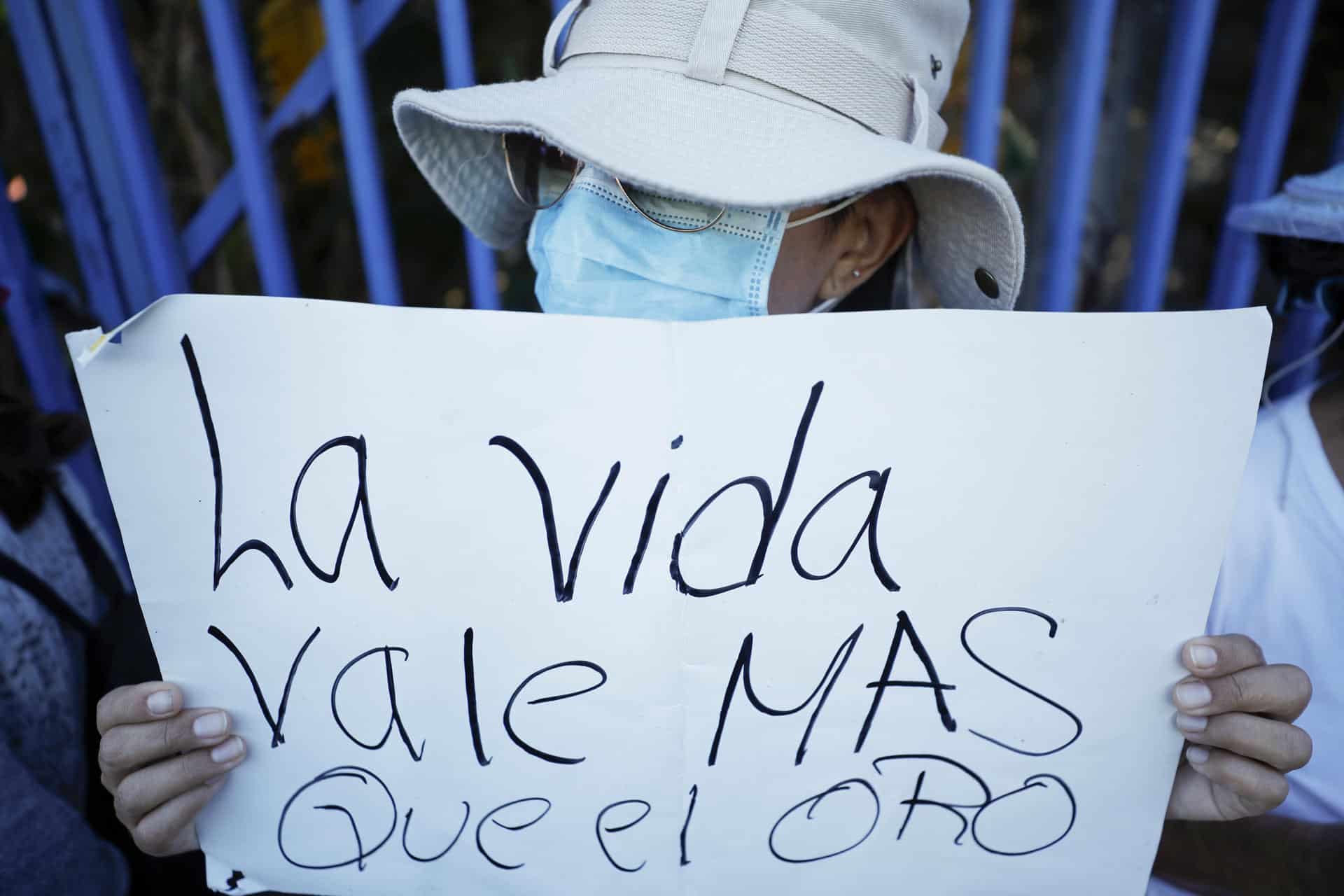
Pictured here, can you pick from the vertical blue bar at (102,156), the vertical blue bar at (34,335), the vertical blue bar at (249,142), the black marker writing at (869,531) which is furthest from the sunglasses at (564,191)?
the vertical blue bar at (34,335)

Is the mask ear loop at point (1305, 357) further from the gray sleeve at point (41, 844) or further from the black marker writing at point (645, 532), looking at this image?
the gray sleeve at point (41, 844)

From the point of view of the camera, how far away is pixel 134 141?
1393 mm

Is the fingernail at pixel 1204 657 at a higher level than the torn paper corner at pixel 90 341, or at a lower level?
lower

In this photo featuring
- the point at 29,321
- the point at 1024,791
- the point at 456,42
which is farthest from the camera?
the point at 29,321

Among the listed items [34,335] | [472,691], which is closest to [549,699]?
[472,691]

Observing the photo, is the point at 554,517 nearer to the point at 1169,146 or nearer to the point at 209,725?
the point at 209,725

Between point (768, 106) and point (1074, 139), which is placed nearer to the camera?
point (768, 106)

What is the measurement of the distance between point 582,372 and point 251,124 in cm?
103

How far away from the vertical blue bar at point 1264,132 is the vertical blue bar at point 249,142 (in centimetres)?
178

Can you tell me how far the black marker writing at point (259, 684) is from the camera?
0.82 m

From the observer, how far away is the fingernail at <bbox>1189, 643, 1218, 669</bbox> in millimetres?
759

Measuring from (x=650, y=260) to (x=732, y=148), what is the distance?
6.6 inches

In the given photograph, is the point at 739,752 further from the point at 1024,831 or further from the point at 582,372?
the point at 582,372

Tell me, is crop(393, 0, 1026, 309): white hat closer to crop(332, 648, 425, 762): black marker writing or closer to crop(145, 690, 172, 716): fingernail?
crop(332, 648, 425, 762): black marker writing
